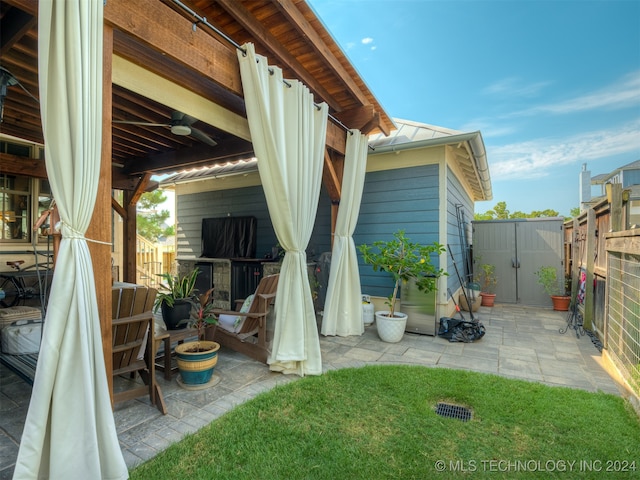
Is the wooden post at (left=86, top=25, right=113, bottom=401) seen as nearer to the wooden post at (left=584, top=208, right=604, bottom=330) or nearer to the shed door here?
the wooden post at (left=584, top=208, right=604, bottom=330)

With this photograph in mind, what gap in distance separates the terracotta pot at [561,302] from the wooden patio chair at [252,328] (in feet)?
19.3

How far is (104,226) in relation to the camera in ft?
5.80

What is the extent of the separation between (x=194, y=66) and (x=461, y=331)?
432 cm

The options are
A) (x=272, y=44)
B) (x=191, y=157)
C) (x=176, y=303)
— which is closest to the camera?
(x=272, y=44)

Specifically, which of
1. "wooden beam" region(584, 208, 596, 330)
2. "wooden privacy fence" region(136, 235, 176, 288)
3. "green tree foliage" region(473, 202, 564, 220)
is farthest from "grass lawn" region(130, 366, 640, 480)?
"green tree foliage" region(473, 202, 564, 220)

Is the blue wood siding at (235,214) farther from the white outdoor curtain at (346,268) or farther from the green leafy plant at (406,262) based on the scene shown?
the green leafy plant at (406,262)

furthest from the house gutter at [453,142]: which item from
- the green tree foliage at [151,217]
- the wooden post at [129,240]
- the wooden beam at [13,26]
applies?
the green tree foliage at [151,217]

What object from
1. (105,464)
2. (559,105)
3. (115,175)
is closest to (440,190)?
(105,464)

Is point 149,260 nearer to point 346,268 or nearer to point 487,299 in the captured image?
point 346,268

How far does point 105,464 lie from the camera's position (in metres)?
1.54

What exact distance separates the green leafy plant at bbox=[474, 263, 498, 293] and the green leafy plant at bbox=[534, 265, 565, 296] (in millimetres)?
850

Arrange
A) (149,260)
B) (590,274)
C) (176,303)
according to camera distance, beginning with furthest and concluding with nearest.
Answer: (149,260), (590,274), (176,303)

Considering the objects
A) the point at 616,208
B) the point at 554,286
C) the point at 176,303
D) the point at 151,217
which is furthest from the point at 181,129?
the point at 151,217

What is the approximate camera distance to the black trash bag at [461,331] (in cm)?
411
